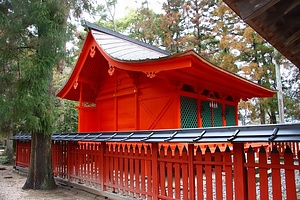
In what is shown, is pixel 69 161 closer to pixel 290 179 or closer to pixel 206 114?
pixel 206 114

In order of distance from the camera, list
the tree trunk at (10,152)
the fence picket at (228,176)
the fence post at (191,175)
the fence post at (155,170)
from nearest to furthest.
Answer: the fence picket at (228,176)
the fence post at (191,175)
the fence post at (155,170)
the tree trunk at (10,152)

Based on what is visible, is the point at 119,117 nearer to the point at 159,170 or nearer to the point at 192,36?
the point at 159,170

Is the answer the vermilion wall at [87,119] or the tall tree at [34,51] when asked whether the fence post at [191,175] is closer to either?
the tall tree at [34,51]

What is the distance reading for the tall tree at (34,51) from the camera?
19.4 feet

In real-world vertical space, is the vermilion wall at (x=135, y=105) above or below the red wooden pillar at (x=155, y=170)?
above

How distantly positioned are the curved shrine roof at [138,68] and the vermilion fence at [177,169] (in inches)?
71.4

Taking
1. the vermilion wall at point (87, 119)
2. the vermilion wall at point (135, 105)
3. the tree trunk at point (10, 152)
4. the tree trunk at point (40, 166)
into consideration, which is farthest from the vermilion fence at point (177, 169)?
the tree trunk at point (10, 152)

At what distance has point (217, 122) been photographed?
8.88 m

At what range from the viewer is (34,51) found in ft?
22.8

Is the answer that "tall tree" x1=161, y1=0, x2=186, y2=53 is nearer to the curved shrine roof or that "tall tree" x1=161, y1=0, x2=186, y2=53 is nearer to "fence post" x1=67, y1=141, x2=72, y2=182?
the curved shrine roof

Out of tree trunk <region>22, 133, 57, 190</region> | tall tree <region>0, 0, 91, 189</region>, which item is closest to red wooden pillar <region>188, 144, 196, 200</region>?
tall tree <region>0, 0, 91, 189</region>

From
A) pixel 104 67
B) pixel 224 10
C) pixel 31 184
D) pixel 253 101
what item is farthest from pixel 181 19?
pixel 31 184

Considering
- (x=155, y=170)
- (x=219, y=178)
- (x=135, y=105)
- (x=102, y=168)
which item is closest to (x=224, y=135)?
(x=219, y=178)

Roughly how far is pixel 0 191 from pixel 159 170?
15.9 ft
